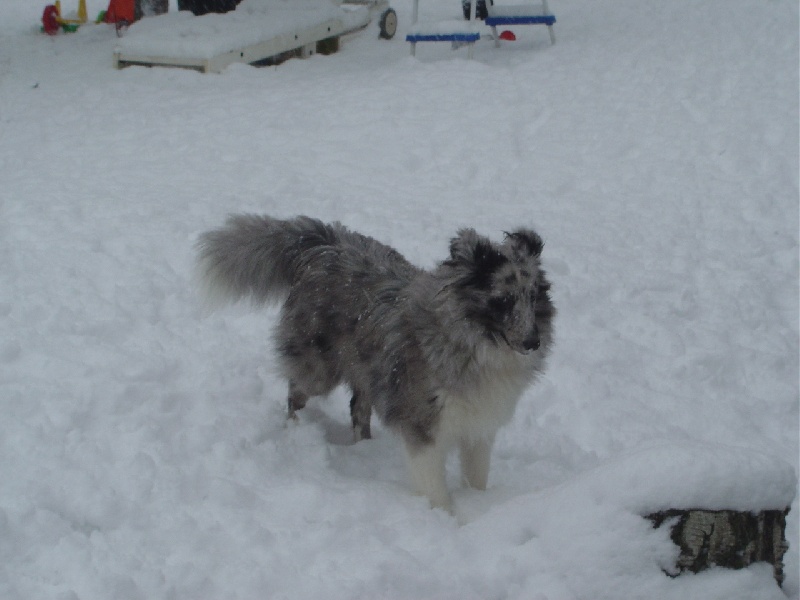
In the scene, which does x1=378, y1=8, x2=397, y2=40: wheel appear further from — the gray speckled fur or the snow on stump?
the snow on stump

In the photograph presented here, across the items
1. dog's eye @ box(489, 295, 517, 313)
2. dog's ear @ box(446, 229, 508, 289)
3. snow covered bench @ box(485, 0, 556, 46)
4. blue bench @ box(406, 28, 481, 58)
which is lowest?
dog's eye @ box(489, 295, 517, 313)

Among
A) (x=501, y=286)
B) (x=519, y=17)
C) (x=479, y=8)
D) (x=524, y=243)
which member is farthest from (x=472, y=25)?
(x=501, y=286)

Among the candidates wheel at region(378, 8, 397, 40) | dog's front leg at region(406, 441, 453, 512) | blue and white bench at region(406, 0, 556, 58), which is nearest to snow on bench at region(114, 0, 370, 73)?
wheel at region(378, 8, 397, 40)

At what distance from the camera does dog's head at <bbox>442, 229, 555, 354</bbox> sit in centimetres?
369

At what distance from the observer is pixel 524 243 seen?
3.88 meters


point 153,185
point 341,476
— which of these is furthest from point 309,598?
point 153,185

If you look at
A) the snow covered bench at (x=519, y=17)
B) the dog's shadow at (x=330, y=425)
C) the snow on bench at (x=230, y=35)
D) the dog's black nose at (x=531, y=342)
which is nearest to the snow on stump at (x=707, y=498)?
the dog's black nose at (x=531, y=342)

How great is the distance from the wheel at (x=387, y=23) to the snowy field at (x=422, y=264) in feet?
5.28

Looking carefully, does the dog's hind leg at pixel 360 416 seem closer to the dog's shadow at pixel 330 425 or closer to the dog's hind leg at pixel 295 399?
the dog's shadow at pixel 330 425

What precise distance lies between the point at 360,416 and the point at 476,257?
60.7 inches

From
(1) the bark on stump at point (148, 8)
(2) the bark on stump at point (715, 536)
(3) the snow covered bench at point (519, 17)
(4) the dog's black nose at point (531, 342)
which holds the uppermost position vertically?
(1) the bark on stump at point (148, 8)

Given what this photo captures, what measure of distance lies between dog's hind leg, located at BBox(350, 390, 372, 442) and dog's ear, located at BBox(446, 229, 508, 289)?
1195 mm

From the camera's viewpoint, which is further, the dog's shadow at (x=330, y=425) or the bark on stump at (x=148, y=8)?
the bark on stump at (x=148, y=8)

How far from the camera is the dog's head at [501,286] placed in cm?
369
